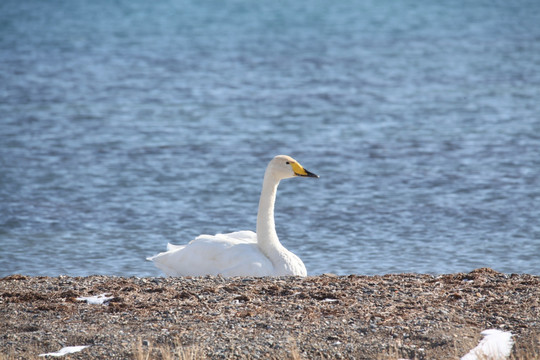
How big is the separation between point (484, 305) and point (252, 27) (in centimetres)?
3696

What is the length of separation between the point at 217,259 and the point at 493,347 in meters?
3.93

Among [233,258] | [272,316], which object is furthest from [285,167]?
[272,316]

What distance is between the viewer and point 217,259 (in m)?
10.2

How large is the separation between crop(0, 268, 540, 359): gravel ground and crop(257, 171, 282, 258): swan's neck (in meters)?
1.04

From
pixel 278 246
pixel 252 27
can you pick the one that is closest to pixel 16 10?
pixel 252 27

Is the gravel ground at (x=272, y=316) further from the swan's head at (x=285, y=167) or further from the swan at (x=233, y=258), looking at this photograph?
the swan's head at (x=285, y=167)

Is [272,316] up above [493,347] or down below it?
below

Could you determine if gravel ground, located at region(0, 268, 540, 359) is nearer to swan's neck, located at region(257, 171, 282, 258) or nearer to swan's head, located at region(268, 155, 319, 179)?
swan's neck, located at region(257, 171, 282, 258)

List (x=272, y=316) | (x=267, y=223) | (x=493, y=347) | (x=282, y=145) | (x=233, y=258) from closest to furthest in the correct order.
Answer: (x=493, y=347) → (x=272, y=316) → (x=233, y=258) → (x=267, y=223) → (x=282, y=145)

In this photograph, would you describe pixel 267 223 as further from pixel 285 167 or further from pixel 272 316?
pixel 272 316

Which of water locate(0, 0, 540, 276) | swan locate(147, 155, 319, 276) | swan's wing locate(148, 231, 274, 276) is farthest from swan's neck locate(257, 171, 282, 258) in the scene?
water locate(0, 0, 540, 276)

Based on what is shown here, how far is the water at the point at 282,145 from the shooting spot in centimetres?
1284

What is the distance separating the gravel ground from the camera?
23.2ft

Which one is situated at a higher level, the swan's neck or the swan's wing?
the swan's neck
